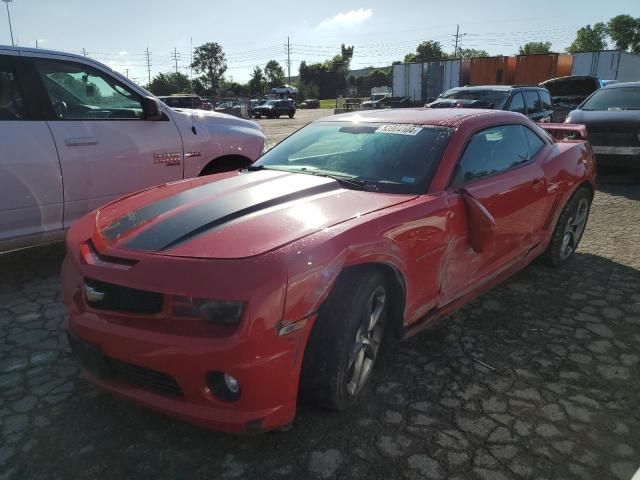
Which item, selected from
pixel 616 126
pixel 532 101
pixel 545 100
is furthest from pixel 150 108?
pixel 545 100

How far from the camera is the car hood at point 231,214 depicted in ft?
6.89

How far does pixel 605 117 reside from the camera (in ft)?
27.4

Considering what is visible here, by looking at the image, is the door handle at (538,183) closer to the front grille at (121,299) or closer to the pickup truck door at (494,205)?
the pickup truck door at (494,205)

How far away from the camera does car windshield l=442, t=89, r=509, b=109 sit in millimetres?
9289

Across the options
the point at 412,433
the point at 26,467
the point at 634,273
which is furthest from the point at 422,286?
the point at 634,273

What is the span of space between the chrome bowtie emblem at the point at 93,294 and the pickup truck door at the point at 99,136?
88.4 inches

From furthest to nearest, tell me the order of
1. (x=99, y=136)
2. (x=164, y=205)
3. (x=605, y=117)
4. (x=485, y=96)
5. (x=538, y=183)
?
(x=485, y=96), (x=605, y=117), (x=99, y=136), (x=538, y=183), (x=164, y=205)

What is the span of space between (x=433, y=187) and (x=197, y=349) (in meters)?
1.60

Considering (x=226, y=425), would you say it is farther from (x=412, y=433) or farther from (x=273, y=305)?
(x=412, y=433)

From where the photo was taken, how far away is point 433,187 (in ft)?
9.05

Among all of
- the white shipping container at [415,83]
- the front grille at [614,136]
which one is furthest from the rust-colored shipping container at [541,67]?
A: the front grille at [614,136]

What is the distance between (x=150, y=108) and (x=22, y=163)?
47.6 inches

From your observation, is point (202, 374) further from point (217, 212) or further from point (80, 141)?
point (80, 141)

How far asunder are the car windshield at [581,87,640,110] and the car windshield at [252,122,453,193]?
7539 millimetres
